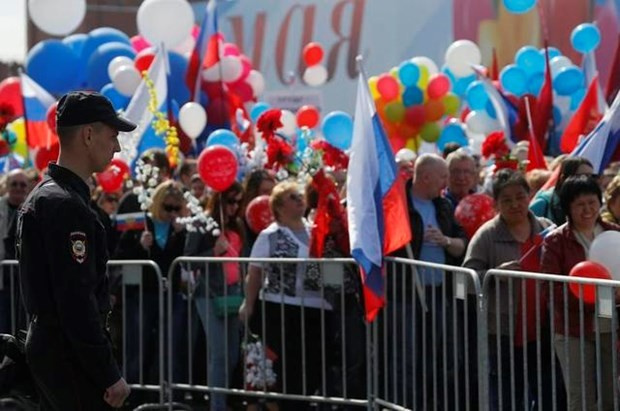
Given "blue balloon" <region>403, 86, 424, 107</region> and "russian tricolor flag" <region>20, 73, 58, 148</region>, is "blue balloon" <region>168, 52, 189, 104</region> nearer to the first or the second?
"russian tricolor flag" <region>20, 73, 58, 148</region>

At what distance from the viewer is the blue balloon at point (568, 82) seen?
16062 mm

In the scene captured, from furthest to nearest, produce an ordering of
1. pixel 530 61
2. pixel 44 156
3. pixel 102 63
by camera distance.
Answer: pixel 102 63 < pixel 530 61 < pixel 44 156

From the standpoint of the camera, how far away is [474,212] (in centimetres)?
984

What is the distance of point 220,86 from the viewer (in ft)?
54.8

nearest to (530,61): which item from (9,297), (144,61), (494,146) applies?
(144,61)

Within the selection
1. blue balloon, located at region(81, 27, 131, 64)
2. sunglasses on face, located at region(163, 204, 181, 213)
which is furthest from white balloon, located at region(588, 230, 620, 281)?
blue balloon, located at region(81, 27, 131, 64)

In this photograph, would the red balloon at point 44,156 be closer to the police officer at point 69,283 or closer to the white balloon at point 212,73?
the white balloon at point 212,73

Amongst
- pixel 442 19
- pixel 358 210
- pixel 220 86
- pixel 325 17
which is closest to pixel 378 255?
pixel 358 210

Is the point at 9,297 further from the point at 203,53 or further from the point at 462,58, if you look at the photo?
the point at 462,58

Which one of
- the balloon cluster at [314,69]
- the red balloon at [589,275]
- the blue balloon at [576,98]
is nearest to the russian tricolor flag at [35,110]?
the balloon cluster at [314,69]

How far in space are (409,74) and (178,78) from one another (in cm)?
279

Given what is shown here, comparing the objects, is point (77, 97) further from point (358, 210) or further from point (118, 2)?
point (118, 2)

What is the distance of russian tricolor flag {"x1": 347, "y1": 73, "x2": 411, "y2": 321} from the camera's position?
8969mm

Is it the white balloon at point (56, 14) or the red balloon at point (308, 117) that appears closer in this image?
the red balloon at point (308, 117)
